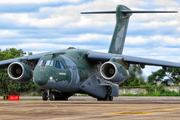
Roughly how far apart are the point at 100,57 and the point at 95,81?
181cm

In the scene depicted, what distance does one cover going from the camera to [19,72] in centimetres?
2266

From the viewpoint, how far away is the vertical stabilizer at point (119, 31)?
25750 mm

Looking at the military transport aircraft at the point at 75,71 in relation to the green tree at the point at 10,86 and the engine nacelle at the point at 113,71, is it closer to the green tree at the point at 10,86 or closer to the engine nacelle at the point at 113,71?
the engine nacelle at the point at 113,71

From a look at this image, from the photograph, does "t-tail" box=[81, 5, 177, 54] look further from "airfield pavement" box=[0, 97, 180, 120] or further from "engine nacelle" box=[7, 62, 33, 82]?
"airfield pavement" box=[0, 97, 180, 120]

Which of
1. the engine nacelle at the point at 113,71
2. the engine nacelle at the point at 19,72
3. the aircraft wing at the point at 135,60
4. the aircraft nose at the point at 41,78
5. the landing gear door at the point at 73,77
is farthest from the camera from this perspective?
the engine nacelle at the point at 19,72

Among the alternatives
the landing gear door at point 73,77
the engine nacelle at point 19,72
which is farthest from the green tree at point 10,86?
the landing gear door at point 73,77

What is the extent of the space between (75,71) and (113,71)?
2.40m

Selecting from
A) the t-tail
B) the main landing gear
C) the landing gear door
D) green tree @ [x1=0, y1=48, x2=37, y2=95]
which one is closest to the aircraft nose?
the main landing gear

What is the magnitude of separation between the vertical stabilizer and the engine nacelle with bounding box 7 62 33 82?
676 centimetres

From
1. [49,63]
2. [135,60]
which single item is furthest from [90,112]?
[135,60]

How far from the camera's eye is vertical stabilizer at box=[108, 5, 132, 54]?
25.8 meters

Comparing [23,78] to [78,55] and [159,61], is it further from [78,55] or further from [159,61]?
[159,61]

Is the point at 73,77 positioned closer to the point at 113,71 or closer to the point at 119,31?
the point at 113,71

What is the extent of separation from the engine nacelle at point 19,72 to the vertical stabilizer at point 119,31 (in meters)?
6.76
